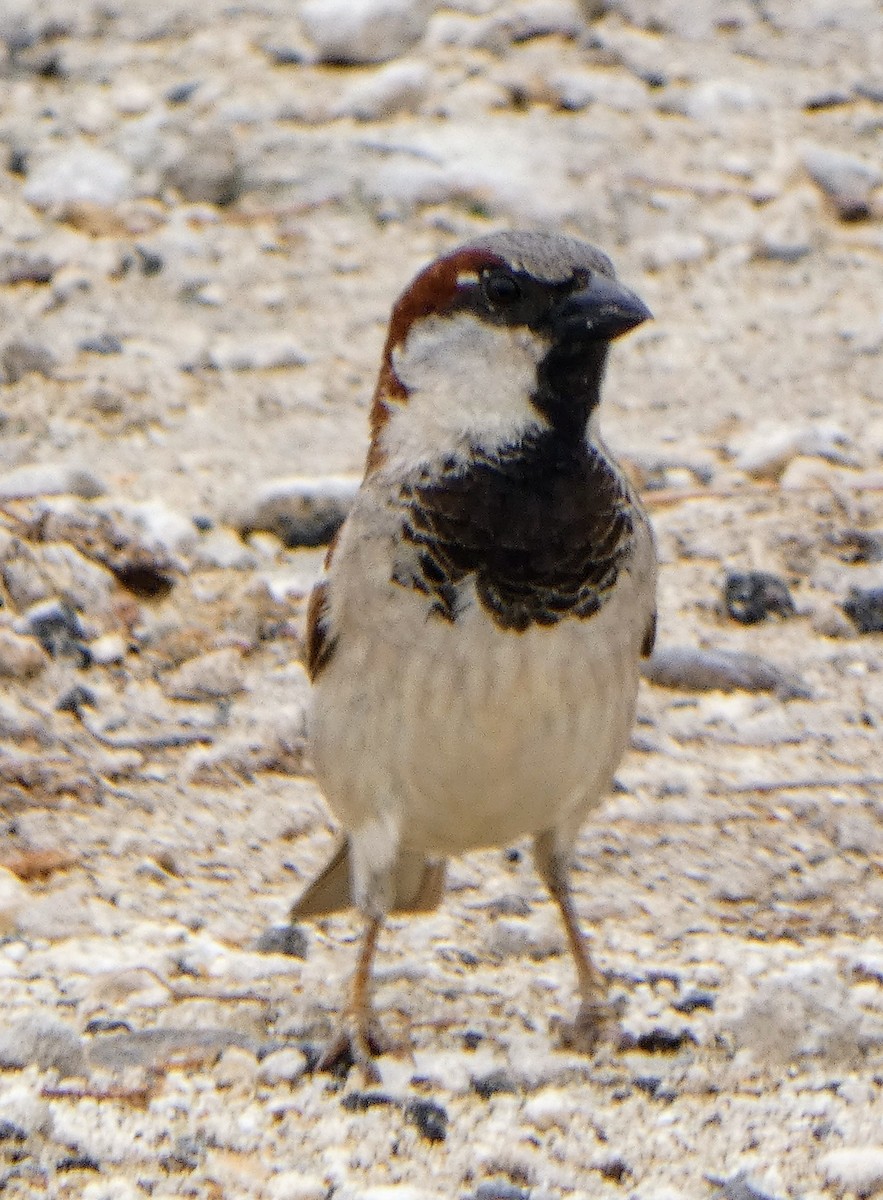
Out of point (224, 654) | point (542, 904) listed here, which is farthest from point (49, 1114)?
point (224, 654)

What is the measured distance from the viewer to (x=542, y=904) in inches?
166

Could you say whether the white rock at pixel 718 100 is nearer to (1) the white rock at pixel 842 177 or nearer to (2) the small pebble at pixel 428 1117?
(1) the white rock at pixel 842 177

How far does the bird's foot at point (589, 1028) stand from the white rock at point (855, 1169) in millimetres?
562

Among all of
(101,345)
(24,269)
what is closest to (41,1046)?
(101,345)

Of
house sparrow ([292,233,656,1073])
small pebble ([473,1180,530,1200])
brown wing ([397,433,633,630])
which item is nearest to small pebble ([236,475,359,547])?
house sparrow ([292,233,656,1073])

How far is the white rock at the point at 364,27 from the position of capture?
807cm

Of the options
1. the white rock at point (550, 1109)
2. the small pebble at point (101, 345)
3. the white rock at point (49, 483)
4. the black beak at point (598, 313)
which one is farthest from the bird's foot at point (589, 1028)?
the small pebble at point (101, 345)

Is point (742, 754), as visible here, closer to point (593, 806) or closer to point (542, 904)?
point (542, 904)

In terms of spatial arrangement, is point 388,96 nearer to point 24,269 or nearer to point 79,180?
point 79,180

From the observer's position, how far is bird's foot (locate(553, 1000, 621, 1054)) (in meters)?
3.53

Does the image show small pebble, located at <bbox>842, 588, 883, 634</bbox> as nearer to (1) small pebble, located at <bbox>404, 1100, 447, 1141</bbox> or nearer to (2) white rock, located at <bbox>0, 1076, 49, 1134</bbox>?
(1) small pebble, located at <bbox>404, 1100, 447, 1141</bbox>

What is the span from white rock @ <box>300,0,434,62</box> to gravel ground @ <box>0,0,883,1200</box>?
0.7 inches

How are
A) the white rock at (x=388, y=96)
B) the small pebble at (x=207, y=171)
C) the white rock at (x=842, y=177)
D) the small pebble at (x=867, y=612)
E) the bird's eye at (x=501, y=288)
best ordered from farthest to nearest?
the white rock at (x=388, y=96), the white rock at (x=842, y=177), the small pebble at (x=207, y=171), the small pebble at (x=867, y=612), the bird's eye at (x=501, y=288)

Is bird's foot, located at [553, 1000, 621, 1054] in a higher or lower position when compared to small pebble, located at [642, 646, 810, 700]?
higher
